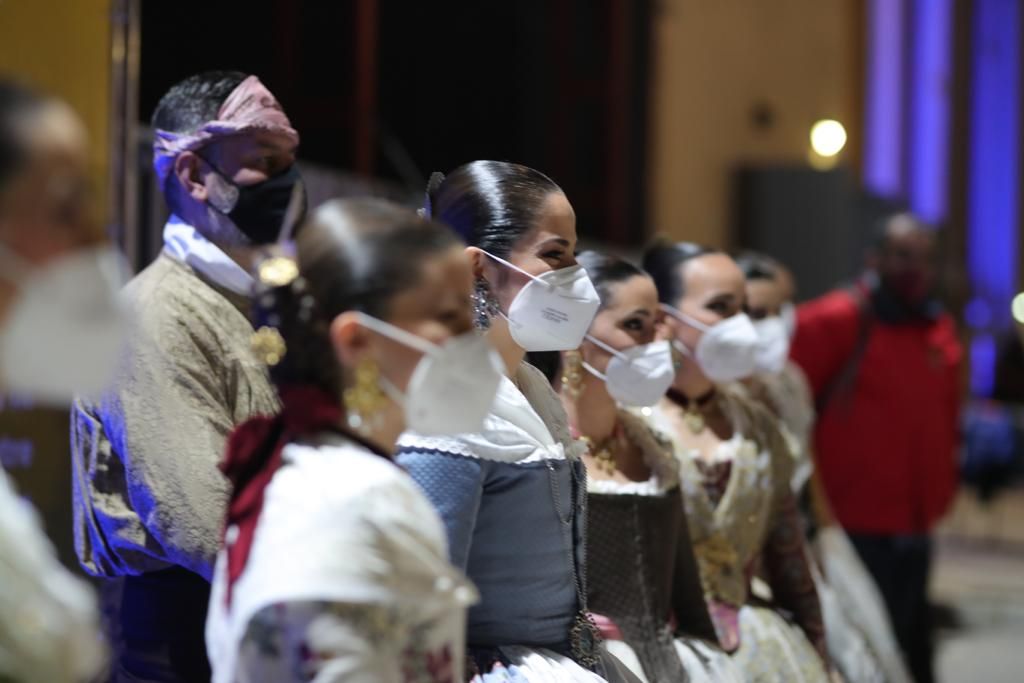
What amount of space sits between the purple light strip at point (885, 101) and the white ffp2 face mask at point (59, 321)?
1378 cm

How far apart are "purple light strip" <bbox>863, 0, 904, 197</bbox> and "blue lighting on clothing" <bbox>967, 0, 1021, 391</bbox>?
4.19m

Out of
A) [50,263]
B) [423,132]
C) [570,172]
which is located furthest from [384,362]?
[570,172]

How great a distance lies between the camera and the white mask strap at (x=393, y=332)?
6.31 ft

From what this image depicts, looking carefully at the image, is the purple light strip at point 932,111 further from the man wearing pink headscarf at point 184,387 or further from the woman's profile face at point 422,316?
the woman's profile face at point 422,316

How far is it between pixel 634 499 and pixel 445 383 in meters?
1.41

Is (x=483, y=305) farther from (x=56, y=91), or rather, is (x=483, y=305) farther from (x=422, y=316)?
(x=56, y=91)

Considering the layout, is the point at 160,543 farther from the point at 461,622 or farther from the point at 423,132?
the point at 423,132

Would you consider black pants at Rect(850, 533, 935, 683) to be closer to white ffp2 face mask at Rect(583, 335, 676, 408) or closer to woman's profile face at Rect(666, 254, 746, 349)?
woman's profile face at Rect(666, 254, 746, 349)

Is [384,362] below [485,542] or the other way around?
the other way around

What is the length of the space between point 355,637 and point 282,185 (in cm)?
129

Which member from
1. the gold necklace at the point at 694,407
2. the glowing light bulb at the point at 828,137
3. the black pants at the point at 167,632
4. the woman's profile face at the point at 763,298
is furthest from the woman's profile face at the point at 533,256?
the glowing light bulb at the point at 828,137

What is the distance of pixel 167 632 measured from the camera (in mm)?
2678

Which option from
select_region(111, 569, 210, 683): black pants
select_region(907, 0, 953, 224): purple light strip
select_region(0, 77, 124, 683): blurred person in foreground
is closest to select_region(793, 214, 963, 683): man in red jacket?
select_region(111, 569, 210, 683): black pants

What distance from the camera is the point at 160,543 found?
258 cm
